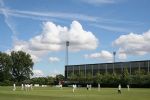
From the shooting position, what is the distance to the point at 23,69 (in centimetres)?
19600

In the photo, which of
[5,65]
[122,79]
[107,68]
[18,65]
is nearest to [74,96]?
[122,79]

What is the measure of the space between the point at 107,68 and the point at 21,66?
45.3 m

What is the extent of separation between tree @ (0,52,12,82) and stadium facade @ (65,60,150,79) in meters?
28.7

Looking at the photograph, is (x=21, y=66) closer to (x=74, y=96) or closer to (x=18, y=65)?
(x=18, y=65)

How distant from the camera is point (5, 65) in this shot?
189625 millimetres

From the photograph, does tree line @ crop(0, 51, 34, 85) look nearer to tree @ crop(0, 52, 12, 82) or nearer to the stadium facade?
tree @ crop(0, 52, 12, 82)

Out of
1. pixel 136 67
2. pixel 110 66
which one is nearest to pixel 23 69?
pixel 110 66

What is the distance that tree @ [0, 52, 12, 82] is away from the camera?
7341 inches

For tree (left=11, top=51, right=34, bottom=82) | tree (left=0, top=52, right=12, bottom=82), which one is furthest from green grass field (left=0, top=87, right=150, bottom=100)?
tree (left=11, top=51, right=34, bottom=82)

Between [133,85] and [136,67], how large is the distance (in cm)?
2270

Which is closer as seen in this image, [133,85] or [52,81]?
[133,85]

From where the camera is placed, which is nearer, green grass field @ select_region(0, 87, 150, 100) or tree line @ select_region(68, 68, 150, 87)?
green grass field @ select_region(0, 87, 150, 100)

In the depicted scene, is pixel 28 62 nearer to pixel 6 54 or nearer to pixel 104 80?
pixel 6 54

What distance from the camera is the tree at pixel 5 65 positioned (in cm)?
18646
